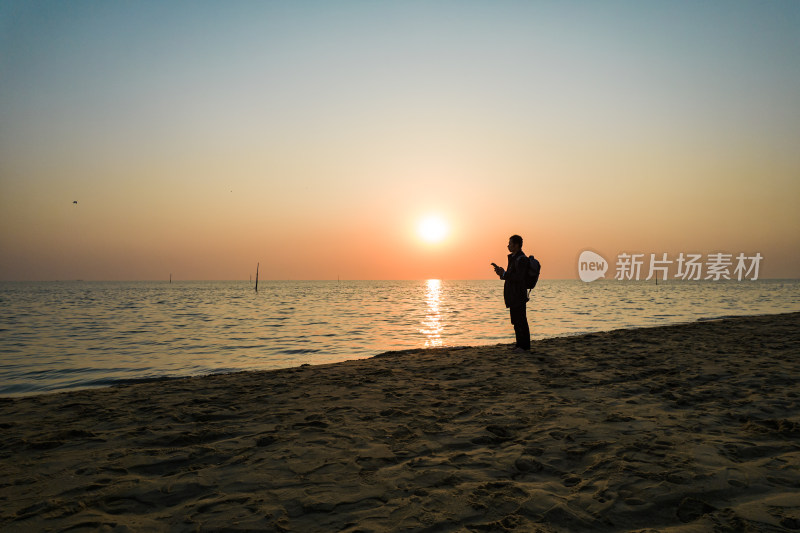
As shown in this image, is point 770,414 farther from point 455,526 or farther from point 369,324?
point 369,324

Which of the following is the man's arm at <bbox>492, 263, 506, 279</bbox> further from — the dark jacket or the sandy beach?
the sandy beach

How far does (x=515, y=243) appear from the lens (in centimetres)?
1059

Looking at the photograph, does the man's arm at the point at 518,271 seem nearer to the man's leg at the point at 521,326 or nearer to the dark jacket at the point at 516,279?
the dark jacket at the point at 516,279

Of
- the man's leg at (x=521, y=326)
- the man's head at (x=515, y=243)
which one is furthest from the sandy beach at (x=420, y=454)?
the man's head at (x=515, y=243)

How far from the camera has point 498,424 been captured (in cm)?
491

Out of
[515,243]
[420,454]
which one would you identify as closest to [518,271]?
[515,243]

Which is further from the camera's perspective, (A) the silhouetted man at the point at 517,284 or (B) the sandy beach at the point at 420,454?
(A) the silhouetted man at the point at 517,284

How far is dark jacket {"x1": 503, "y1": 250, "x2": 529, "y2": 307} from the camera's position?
410 inches

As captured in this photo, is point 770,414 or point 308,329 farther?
point 308,329

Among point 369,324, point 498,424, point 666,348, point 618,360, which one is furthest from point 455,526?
point 369,324

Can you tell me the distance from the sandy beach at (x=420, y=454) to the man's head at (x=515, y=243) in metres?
3.78

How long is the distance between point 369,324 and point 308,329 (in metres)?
3.52

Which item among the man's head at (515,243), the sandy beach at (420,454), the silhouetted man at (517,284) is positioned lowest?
the sandy beach at (420,454)

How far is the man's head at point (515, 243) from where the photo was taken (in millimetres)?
10555
